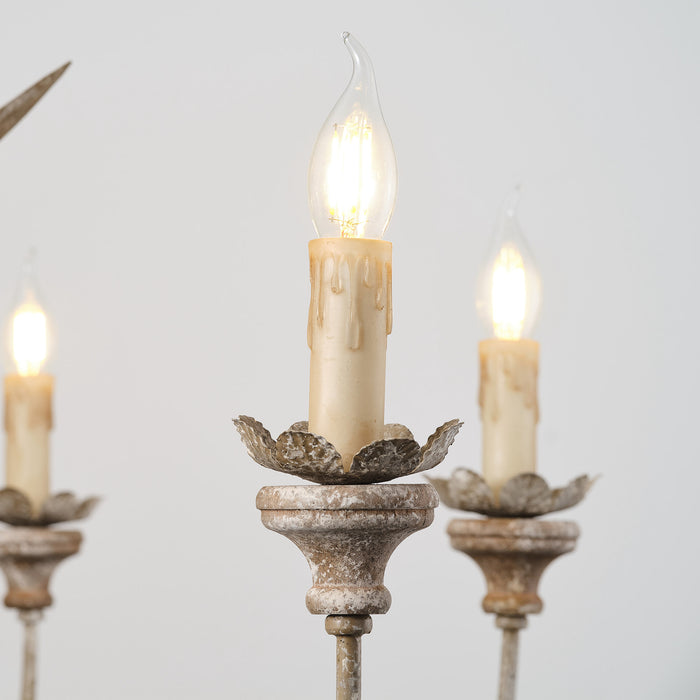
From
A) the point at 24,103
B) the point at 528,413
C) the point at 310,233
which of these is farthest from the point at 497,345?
the point at 310,233

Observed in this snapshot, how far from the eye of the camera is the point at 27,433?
693 mm

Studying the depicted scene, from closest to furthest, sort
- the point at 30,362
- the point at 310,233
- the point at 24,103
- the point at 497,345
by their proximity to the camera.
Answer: the point at 24,103 → the point at 497,345 → the point at 30,362 → the point at 310,233

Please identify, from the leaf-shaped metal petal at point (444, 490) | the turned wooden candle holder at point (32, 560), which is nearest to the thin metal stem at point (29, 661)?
the turned wooden candle holder at point (32, 560)

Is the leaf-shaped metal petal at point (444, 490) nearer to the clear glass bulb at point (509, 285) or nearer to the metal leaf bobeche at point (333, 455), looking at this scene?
the clear glass bulb at point (509, 285)

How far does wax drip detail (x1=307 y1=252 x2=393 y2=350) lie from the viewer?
1.16 ft

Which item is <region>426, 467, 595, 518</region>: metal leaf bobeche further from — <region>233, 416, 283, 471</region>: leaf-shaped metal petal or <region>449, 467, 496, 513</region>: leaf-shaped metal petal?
<region>233, 416, 283, 471</region>: leaf-shaped metal petal

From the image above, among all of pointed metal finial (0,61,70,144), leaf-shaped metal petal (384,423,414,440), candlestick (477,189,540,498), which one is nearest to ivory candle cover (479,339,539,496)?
candlestick (477,189,540,498)

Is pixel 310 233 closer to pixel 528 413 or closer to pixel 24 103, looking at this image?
pixel 528 413

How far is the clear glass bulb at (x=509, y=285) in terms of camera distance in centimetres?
63

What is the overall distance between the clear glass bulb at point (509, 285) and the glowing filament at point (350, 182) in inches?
10.4

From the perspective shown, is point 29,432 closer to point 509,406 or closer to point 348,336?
point 509,406

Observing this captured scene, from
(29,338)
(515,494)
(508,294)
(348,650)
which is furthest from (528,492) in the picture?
(29,338)

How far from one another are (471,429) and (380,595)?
751mm

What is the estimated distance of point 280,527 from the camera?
1.16 ft
